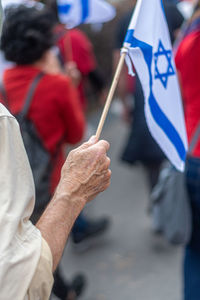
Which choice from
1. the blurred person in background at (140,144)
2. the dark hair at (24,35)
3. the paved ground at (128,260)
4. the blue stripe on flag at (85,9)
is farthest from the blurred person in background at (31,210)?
the blurred person in background at (140,144)

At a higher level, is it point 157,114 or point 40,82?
point 157,114

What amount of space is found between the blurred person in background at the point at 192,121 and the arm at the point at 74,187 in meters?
0.83

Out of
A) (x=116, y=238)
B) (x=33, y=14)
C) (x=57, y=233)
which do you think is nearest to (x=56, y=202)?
(x=57, y=233)

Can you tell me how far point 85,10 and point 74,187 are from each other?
2111 mm

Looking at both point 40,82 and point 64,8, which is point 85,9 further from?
point 40,82

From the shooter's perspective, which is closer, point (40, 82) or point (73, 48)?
point (40, 82)

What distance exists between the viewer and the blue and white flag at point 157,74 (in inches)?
62.6

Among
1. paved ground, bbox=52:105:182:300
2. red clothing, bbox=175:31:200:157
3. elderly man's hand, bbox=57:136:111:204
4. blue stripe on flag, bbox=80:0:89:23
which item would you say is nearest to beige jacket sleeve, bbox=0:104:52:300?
elderly man's hand, bbox=57:136:111:204

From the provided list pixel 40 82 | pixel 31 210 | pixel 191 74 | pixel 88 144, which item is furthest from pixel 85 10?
pixel 31 210

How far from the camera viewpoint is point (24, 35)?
2490 mm

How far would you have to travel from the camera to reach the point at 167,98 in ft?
5.85

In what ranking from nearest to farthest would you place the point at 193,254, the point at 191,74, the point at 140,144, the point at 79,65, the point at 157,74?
1. the point at 157,74
2. the point at 191,74
3. the point at 193,254
4. the point at 140,144
5. the point at 79,65

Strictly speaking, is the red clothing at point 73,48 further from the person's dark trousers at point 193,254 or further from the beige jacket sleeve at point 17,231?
the beige jacket sleeve at point 17,231

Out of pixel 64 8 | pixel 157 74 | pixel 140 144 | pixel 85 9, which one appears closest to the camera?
pixel 157 74
